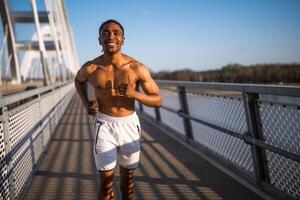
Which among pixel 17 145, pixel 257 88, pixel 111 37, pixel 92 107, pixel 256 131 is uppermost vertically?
pixel 111 37

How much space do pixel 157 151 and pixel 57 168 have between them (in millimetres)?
1723

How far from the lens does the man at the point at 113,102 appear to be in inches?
111

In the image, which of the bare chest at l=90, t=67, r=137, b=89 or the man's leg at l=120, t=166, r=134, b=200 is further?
the man's leg at l=120, t=166, r=134, b=200

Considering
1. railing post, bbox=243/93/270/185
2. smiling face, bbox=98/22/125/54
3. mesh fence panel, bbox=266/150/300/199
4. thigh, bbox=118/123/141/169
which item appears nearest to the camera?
smiling face, bbox=98/22/125/54

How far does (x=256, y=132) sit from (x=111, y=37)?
1926 millimetres

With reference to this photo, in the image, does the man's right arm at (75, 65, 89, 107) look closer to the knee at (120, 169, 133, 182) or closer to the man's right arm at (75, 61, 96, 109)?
the man's right arm at (75, 61, 96, 109)

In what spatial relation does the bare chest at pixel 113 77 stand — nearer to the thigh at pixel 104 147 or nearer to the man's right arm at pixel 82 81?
the man's right arm at pixel 82 81

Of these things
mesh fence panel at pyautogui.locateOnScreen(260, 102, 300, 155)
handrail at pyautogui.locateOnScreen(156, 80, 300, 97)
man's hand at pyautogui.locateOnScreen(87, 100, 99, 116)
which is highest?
man's hand at pyautogui.locateOnScreen(87, 100, 99, 116)

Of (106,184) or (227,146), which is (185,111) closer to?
(227,146)

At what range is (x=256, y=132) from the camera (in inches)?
149

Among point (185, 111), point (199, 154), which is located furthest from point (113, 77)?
Result: point (185, 111)

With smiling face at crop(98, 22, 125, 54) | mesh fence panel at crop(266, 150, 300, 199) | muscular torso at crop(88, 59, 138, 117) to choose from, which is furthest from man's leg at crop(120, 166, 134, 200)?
mesh fence panel at crop(266, 150, 300, 199)

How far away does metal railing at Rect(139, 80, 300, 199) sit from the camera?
3238mm

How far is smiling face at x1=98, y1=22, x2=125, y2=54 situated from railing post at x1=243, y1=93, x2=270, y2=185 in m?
1.68
